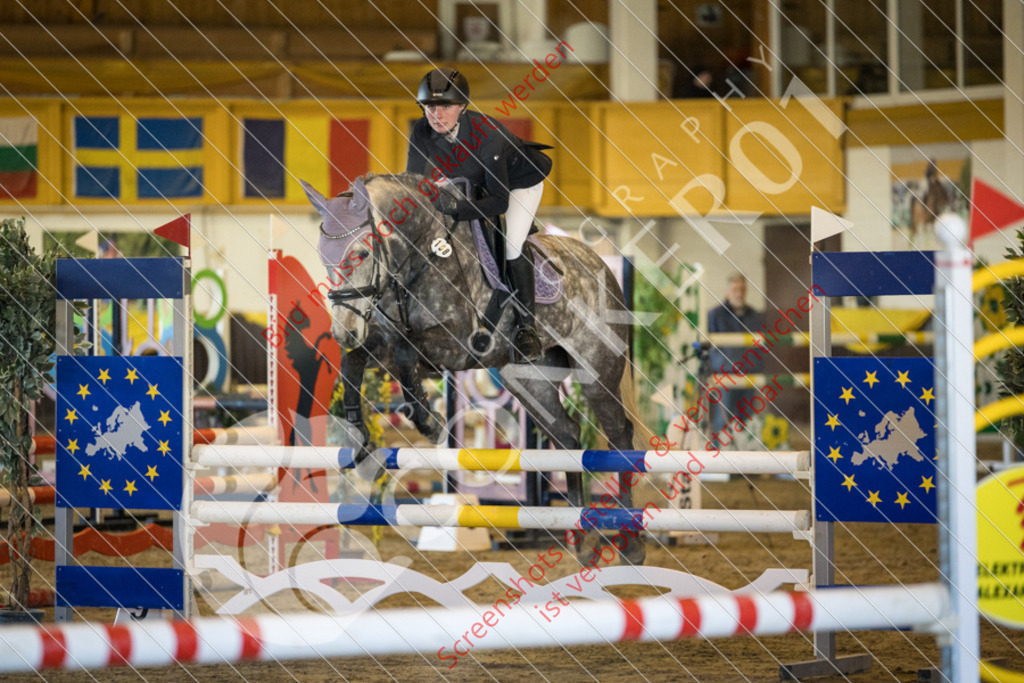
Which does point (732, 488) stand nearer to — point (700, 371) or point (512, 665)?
point (700, 371)

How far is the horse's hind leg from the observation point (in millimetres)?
3133

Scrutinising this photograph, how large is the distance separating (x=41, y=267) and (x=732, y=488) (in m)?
4.63

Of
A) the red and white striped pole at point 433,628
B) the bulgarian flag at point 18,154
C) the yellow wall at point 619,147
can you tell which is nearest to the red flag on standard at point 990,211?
the red and white striped pole at point 433,628

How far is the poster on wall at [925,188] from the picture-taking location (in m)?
8.35

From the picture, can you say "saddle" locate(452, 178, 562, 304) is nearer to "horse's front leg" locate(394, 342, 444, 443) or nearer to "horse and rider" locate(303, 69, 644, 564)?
"horse and rider" locate(303, 69, 644, 564)

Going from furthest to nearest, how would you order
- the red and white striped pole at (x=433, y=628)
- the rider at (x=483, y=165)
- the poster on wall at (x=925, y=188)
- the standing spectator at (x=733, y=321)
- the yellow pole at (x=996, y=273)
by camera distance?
the poster on wall at (x=925, y=188)
the standing spectator at (x=733, y=321)
the rider at (x=483, y=165)
the yellow pole at (x=996, y=273)
the red and white striped pole at (x=433, y=628)

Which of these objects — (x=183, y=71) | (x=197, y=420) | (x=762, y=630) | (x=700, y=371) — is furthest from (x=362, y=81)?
(x=762, y=630)

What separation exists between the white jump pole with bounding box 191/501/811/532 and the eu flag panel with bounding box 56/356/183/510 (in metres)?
0.17

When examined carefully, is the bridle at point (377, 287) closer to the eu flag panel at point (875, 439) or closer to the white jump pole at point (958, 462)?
the eu flag panel at point (875, 439)

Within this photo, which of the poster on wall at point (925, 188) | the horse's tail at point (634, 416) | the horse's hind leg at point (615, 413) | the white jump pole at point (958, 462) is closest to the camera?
the white jump pole at point (958, 462)

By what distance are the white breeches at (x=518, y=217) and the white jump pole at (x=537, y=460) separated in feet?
1.90

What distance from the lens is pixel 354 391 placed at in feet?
8.71

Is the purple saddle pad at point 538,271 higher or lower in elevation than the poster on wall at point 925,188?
lower

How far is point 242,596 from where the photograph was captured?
123 inches
